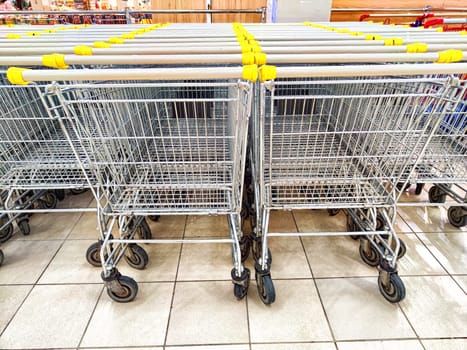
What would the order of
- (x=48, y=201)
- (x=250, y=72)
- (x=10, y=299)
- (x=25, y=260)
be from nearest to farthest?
(x=250, y=72) → (x=10, y=299) → (x=25, y=260) → (x=48, y=201)

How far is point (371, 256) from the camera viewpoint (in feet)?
5.72

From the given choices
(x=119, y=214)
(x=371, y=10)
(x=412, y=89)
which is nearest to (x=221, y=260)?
(x=119, y=214)

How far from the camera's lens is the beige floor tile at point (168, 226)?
2.02 metres

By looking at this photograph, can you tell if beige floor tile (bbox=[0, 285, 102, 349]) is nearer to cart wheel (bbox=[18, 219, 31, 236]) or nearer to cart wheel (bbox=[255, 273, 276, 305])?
cart wheel (bbox=[18, 219, 31, 236])

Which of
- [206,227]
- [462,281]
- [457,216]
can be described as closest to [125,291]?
[206,227]

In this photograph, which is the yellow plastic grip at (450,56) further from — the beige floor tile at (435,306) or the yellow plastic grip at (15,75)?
the yellow plastic grip at (15,75)

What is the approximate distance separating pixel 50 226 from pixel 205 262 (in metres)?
1.18

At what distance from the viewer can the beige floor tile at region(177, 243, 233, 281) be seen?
5.57 ft

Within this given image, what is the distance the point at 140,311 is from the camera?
4.92 feet

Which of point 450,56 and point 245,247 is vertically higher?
point 450,56

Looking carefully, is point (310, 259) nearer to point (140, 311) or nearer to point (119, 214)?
point (140, 311)

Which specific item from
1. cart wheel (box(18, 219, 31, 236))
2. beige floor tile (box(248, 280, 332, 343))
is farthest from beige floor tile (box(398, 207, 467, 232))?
cart wheel (box(18, 219, 31, 236))

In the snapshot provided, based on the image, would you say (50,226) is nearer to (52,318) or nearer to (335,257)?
(52,318)

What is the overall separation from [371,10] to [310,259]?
3666 millimetres
